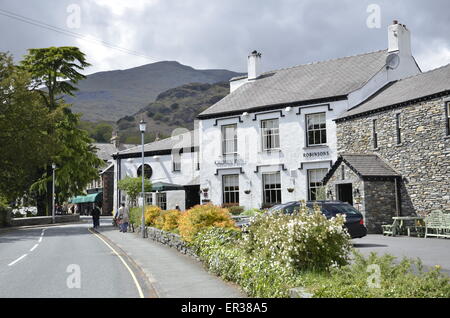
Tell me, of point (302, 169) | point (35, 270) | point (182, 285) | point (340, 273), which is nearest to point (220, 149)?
point (302, 169)

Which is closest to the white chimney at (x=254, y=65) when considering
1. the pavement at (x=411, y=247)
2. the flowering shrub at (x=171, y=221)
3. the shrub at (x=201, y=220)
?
the flowering shrub at (x=171, y=221)

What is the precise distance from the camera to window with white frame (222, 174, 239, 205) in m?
33.8

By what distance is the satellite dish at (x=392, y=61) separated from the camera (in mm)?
30567

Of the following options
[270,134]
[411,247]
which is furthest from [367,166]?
[270,134]

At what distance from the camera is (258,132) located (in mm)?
32719

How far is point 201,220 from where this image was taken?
636 inches

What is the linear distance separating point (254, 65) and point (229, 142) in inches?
298

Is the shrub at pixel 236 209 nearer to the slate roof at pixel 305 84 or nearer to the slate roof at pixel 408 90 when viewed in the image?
the slate roof at pixel 305 84

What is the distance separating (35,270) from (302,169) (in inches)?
779

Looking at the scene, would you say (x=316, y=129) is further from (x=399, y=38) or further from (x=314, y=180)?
(x=399, y=38)

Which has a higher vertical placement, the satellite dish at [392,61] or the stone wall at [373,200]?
the satellite dish at [392,61]

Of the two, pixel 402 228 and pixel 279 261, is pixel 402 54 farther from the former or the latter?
pixel 279 261

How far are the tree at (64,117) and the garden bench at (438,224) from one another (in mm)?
Result: 33584
